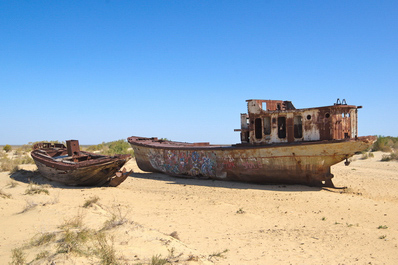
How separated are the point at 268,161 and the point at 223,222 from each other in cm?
550

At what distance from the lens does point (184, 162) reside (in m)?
15.4

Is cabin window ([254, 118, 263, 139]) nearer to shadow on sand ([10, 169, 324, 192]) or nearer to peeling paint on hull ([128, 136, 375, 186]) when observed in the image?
peeling paint on hull ([128, 136, 375, 186])

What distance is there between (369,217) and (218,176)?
6991mm

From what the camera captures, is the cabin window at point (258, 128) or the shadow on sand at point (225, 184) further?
the cabin window at point (258, 128)

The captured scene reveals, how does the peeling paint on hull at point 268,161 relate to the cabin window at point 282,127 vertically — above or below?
below

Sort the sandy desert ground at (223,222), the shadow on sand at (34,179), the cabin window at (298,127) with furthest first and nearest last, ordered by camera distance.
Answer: the cabin window at (298,127) < the shadow on sand at (34,179) < the sandy desert ground at (223,222)

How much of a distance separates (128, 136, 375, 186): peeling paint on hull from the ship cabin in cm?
55

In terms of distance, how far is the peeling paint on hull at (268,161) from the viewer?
1152 centimetres

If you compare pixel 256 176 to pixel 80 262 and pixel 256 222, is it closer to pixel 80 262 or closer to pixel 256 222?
pixel 256 222

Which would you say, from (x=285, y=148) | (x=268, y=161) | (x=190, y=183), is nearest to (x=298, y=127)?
(x=285, y=148)

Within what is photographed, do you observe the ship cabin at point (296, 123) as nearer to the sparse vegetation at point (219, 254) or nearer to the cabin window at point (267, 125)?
the cabin window at point (267, 125)

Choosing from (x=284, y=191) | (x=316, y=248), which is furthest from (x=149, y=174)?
(x=316, y=248)

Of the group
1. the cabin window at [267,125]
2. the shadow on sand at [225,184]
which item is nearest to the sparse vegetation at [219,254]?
the shadow on sand at [225,184]

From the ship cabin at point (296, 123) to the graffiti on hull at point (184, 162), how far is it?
1.84 meters
